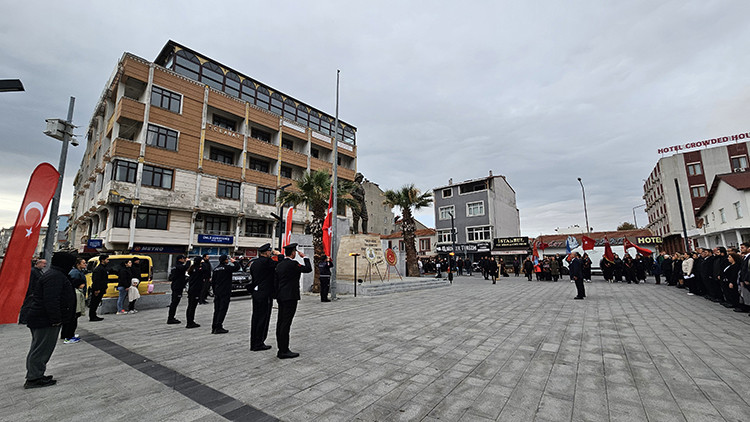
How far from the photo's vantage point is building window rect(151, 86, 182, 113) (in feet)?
88.6

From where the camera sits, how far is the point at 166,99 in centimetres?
2777

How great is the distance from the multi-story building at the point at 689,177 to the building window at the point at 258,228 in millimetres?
44664

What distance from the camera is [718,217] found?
27.3 meters

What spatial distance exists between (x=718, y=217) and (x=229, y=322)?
128ft

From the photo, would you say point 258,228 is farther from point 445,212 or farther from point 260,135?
point 445,212

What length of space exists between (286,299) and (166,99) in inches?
1202

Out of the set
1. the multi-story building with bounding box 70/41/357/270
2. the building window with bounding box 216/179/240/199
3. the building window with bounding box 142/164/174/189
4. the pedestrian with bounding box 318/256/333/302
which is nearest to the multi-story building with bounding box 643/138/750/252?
the pedestrian with bounding box 318/256/333/302

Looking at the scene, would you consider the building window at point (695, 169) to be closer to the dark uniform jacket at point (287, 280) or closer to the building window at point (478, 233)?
the building window at point (478, 233)

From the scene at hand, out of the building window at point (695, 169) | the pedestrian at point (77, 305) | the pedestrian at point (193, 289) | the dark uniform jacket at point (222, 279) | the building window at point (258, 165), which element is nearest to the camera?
the pedestrian at point (77, 305)

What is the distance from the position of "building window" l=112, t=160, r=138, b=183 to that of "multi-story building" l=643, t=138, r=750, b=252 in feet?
174

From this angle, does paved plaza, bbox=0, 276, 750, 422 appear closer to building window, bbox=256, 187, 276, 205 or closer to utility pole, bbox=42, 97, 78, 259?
utility pole, bbox=42, 97, 78, 259

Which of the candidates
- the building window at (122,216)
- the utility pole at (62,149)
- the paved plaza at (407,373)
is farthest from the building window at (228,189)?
the paved plaza at (407,373)

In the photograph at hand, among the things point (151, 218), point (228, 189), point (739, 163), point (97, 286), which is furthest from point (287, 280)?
point (739, 163)

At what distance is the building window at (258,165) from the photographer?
34969 millimetres
